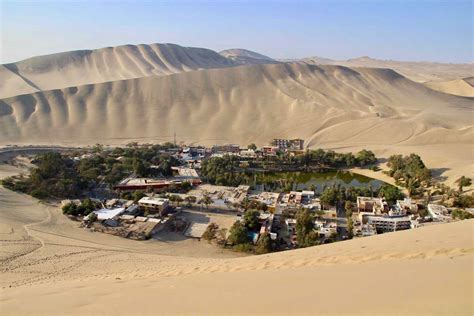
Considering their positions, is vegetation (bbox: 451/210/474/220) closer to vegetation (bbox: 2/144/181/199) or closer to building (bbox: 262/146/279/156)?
vegetation (bbox: 2/144/181/199)

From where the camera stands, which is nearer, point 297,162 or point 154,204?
point 154,204

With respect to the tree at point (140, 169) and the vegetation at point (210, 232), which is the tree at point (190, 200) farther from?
the tree at point (140, 169)

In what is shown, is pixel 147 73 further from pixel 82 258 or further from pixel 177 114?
pixel 82 258

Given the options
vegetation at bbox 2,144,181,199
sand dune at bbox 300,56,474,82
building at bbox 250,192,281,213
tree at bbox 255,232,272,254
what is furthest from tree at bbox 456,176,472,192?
sand dune at bbox 300,56,474,82

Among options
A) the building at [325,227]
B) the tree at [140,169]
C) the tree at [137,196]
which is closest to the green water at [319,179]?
the tree at [140,169]

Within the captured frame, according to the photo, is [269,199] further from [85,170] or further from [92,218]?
[85,170]

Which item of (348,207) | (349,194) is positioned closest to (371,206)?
(348,207)

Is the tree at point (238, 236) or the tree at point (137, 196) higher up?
the tree at point (137, 196)
